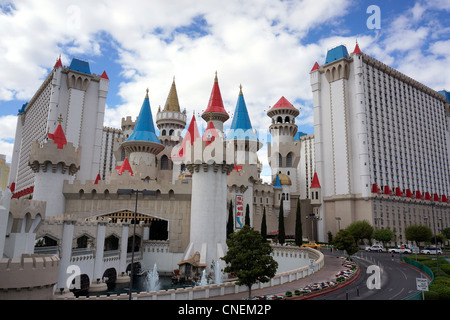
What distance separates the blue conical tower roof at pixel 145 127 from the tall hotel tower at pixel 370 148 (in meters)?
42.0

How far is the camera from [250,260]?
25.9 metres

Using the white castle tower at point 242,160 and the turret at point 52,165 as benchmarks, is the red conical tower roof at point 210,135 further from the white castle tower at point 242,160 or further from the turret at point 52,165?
the turret at point 52,165

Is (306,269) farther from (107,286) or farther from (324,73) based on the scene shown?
(324,73)

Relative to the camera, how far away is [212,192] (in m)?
40.8

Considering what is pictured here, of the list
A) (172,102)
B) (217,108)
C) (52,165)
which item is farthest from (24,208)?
(172,102)

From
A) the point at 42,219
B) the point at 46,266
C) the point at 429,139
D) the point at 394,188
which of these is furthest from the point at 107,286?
the point at 429,139

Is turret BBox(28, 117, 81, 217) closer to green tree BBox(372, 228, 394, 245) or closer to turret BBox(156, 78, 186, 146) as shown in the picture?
turret BBox(156, 78, 186, 146)

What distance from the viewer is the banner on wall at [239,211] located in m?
54.7

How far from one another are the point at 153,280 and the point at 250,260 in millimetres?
19533

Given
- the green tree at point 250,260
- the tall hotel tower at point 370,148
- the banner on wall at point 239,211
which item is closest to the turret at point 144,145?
the banner on wall at point 239,211

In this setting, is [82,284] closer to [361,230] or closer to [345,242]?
[345,242]

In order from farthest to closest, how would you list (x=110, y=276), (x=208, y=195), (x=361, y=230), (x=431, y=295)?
(x=361, y=230), (x=208, y=195), (x=110, y=276), (x=431, y=295)

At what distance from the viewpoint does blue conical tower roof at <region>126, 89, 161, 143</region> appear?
59.7 meters
